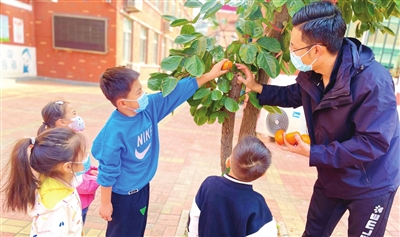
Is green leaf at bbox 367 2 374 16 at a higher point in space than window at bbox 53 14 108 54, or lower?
lower

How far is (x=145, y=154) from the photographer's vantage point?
1.79m

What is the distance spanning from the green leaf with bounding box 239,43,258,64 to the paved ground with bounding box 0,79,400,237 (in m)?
1.74

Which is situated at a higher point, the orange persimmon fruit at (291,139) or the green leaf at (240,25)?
the green leaf at (240,25)

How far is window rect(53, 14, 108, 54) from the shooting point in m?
13.0

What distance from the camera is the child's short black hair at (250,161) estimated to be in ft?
4.53

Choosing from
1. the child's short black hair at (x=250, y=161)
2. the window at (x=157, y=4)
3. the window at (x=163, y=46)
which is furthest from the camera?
the window at (x=163, y=46)

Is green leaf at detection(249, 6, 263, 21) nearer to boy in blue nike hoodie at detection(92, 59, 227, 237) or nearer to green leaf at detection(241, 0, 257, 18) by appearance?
green leaf at detection(241, 0, 257, 18)

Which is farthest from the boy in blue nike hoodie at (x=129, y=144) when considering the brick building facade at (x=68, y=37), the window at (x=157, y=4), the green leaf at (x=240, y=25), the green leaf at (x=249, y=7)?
the window at (x=157, y=4)

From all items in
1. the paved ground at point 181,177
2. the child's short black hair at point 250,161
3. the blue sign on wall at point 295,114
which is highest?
the child's short black hair at point 250,161

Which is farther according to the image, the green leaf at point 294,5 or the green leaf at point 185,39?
the green leaf at point 185,39

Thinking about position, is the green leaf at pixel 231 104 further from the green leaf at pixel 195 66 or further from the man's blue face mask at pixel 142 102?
the man's blue face mask at pixel 142 102

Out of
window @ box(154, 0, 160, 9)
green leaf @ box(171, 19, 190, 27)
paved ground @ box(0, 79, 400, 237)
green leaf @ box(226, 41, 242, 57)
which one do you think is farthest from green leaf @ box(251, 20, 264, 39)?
window @ box(154, 0, 160, 9)

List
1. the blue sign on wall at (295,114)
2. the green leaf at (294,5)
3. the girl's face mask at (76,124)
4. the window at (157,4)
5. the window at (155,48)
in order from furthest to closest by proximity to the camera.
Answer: the window at (155,48), the window at (157,4), the blue sign on wall at (295,114), the girl's face mask at (76,124), the green leaf at (294,5)

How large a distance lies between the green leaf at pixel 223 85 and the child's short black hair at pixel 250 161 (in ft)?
1.64
